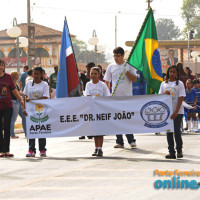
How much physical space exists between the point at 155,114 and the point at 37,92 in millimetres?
2302

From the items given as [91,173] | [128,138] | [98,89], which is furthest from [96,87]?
[91,173]

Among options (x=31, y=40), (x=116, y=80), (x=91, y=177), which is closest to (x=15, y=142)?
(x=116, y=80)

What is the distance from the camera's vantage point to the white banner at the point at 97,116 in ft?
37.7

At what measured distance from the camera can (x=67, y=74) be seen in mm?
13055

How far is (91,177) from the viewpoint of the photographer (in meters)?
8.71

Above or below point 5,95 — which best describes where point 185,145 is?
below

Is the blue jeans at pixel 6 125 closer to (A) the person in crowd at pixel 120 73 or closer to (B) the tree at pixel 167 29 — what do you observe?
(A) the person in crowd at pixel 120 73

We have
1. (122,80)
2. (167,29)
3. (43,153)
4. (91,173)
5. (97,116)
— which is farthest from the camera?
(167,29)

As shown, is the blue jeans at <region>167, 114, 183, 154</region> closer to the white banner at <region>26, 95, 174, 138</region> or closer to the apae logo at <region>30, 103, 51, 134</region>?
the white banner at <region>26, 95, 174, 138</region>

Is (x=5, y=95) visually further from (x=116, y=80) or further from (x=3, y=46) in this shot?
(x=3, y=46)

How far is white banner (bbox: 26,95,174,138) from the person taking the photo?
1148 centimetres

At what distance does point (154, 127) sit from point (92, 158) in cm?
129

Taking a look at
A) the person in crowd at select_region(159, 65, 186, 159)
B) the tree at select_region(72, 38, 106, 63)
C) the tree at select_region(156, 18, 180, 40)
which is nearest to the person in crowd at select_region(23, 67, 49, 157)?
the person in crowd at select_region(159, 65, 186, 159)

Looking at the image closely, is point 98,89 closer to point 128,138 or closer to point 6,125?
point 128,138
